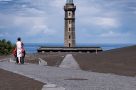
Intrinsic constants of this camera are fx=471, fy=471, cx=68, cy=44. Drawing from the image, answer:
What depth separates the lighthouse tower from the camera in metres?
141

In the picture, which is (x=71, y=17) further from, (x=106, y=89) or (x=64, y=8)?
(x=106, y=89)

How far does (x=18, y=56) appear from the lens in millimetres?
32031

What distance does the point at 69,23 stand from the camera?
472ft

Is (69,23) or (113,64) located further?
(69,23)

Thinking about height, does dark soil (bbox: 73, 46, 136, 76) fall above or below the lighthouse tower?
below

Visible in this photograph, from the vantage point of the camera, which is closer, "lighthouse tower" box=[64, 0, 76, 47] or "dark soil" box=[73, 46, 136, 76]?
"dark soil" box=[73, 46, 136, 76]

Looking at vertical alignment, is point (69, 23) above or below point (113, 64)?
above

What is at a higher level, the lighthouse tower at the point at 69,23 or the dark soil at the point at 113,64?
the lighthouse tower at the point at 69,23

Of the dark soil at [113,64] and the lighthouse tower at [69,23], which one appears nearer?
the dark soil at [113,64]

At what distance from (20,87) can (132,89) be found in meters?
3.70

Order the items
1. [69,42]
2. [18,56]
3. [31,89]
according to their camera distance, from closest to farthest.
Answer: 1. [31,89]
2. [18,56]
3. [69,42]

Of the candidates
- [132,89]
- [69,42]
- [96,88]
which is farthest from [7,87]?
[69,42]

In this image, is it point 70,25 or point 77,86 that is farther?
point 70,25

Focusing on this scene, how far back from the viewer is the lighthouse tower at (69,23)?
141375mm
